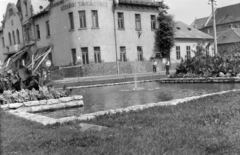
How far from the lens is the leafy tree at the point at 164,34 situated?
3460 centimetres

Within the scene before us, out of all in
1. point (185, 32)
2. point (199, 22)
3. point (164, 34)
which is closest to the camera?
point (164, 34)

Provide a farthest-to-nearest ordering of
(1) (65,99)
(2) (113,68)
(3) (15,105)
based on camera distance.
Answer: (2) (113,68), (1) (65,99), (3) (15,105)

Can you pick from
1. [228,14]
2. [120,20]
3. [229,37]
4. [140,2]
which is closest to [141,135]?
[120,20]

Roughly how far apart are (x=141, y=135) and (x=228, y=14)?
86.6 m

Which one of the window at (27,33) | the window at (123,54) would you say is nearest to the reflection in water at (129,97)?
the window at (123,54)

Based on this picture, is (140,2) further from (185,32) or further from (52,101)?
(52,101)

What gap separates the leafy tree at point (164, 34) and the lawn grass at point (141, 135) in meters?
29.4

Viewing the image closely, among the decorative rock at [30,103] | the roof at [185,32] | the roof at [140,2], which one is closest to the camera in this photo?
the decorative rock at [30,103]

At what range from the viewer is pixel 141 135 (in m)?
4.14

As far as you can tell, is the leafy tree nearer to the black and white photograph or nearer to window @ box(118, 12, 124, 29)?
the black and white photograph

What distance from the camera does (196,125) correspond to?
15.2 ft

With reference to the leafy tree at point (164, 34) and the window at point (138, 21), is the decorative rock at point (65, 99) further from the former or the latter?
the leafy tree at point (164, 34)

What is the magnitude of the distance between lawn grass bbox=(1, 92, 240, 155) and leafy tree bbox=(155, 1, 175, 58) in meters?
29.4

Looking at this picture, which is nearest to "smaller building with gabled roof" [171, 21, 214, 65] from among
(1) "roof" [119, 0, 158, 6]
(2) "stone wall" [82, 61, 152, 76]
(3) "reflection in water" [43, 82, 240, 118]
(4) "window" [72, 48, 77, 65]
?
(1) "roof" [119, 0, 158, 6]
